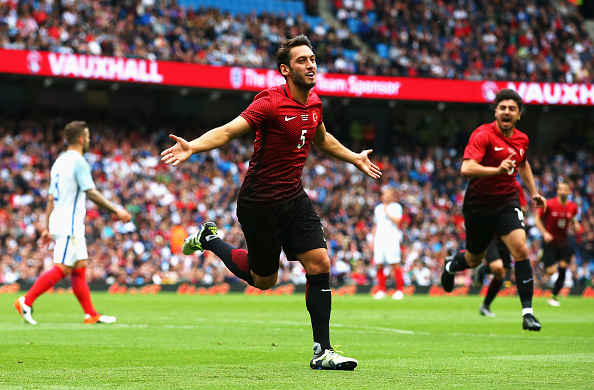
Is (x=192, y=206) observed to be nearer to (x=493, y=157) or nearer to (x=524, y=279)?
(x=493, y=157)

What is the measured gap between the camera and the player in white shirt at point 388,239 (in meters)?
20.5

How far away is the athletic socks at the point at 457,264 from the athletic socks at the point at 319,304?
5.16 metres

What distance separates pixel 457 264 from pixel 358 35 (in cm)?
2632

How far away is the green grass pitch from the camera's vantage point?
5.87m

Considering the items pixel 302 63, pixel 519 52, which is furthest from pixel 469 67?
pixel 302 63

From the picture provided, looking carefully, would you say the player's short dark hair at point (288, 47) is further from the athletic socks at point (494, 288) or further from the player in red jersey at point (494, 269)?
the athletic socks at point (494, 288)

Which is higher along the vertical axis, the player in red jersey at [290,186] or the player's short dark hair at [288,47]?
the player's short dark hair at [288,47]

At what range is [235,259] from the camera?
7711mm

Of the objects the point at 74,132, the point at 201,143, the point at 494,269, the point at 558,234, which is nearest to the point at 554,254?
the point at 558,234

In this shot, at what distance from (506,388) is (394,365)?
1.54 m

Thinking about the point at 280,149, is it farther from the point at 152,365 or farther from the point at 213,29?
the point at 213,29

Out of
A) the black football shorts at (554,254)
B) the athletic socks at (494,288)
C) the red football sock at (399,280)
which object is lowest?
the red football sock at (399,280)

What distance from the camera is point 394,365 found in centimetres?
696

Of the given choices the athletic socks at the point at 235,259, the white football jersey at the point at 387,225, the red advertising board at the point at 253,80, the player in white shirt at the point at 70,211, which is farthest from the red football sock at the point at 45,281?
the red advertising board at the point at 253,80
